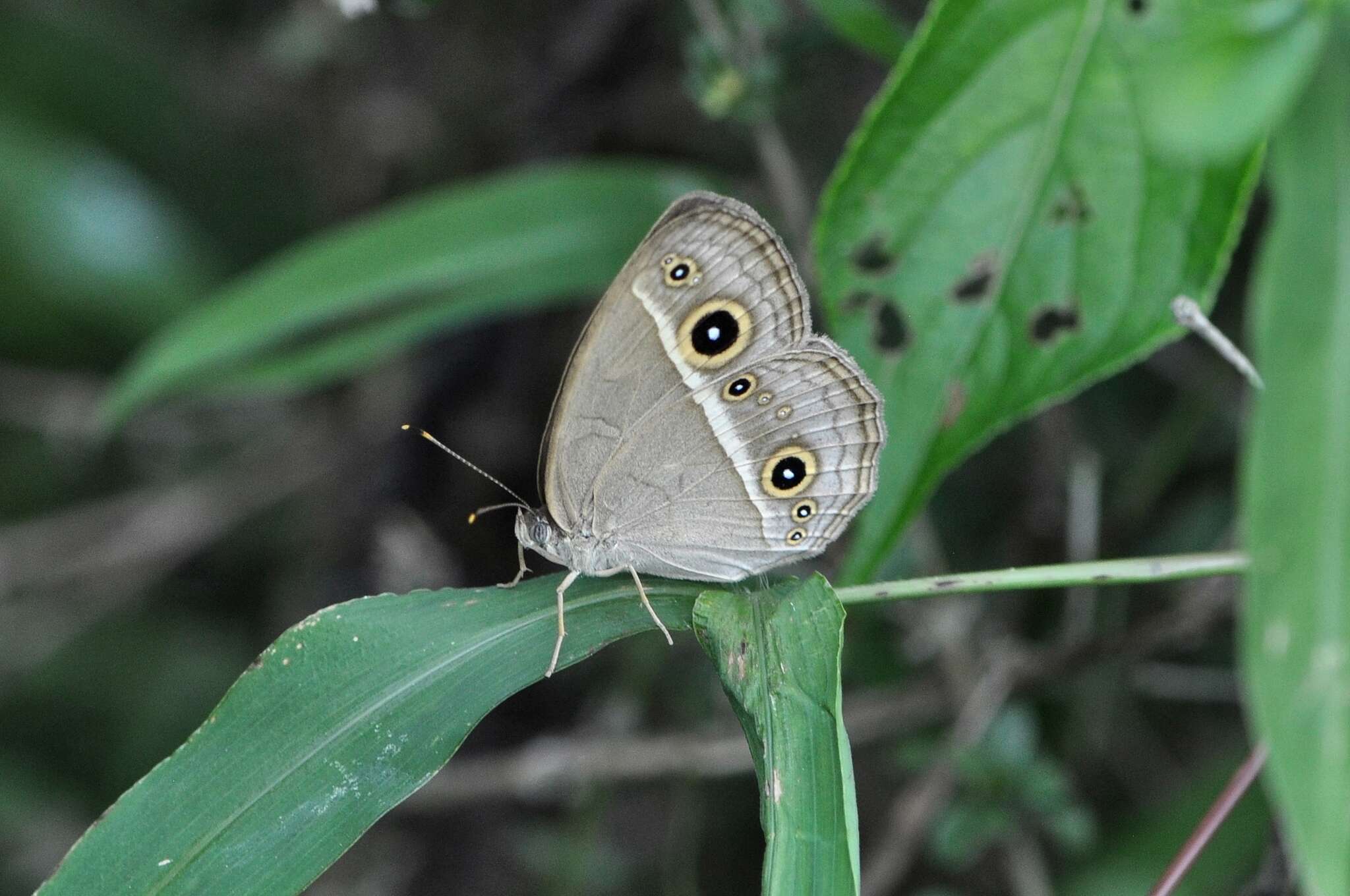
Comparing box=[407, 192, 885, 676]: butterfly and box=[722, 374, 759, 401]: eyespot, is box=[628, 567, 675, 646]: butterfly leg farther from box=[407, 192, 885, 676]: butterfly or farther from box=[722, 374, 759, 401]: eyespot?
box=[722, 374, 759, 401]: eyespot

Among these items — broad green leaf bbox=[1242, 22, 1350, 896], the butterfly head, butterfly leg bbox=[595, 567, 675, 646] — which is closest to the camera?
broad green leaf bbox=[1242, 22, 1350, 896]

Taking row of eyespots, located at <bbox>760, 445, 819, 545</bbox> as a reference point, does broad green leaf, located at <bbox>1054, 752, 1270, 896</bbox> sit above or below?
below

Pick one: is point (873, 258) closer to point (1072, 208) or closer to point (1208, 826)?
point (1072, 208)

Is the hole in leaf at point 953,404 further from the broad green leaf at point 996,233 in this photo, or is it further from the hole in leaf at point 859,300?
the hole in leaf at point 859,300

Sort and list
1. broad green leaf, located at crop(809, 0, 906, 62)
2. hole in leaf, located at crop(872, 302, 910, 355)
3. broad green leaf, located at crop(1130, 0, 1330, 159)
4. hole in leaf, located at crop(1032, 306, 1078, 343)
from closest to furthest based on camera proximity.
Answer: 1. broad green leaf, located at crop(1130, 0, 1330, 159)
2. hole in leaf, located at crop(1032, 306, 1078, 343)
3. hole in leaf, located at crop(872, 302, 910, 355)
4. broad green leaf, located at crop(809, 0, 906, 62)

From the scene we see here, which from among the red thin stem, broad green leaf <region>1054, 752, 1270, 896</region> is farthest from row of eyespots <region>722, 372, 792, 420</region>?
broad green leaf <region>1054, 752, 1270, 896</region>

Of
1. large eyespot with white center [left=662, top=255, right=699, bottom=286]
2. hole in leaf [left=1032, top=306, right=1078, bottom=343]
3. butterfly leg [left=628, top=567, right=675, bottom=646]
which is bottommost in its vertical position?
butterfly leg [left=628, top=567, right=675, bottom=646]

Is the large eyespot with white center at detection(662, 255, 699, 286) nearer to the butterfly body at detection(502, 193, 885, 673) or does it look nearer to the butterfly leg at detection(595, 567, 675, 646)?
the butterfly body at detection(502, 193, 885, 673)

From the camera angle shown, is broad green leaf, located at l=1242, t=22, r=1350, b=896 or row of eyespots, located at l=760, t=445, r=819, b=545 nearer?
broad green leaf, located at l=1242, t=22, r=1350, b=896
